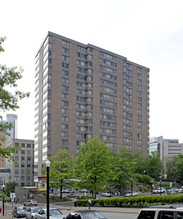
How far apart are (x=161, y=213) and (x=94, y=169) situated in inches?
1643

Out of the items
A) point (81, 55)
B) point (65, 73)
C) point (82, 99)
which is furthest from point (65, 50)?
point (82, 99)

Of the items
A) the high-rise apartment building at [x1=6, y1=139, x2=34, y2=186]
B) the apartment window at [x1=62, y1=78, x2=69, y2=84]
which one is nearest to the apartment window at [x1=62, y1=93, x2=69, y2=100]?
the apartment window at [x1=62, y1=78, x2=69, y2=84]

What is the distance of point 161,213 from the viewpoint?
42.5 ft

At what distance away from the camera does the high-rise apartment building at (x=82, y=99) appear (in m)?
106

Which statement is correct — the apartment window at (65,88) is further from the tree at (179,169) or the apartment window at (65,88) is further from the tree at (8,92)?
the tree at (8,92)

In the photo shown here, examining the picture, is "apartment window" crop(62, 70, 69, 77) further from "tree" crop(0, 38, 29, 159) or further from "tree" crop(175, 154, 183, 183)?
"tree" crop(0, 38, 29, 159)

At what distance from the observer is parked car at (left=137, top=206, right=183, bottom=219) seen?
41.0ft

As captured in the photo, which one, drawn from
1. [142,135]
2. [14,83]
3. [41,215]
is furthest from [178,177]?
[14,83]

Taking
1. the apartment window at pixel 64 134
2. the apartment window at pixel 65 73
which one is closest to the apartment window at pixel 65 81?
the apartment window at pixel 65 73

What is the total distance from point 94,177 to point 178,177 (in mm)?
57688

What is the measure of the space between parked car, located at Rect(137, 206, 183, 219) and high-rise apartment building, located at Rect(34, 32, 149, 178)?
90631mm

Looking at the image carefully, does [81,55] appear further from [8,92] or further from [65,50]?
[8,92]

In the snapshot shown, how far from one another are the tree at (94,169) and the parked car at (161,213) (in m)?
39.7

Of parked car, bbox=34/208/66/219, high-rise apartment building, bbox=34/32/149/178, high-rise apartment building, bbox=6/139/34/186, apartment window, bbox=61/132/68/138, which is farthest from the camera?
high-rise apartment building, bbox=6/139/34/186
